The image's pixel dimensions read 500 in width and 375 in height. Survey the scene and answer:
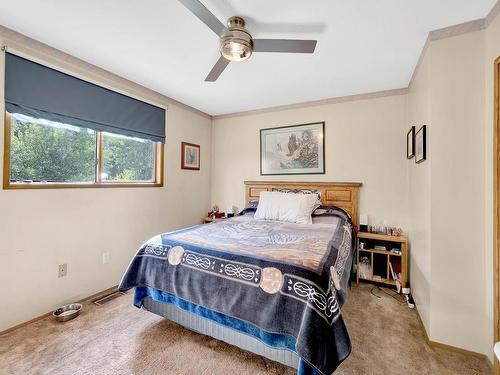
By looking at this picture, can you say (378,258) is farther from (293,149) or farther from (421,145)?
(293,149)

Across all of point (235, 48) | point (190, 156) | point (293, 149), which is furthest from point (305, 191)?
point (235, 48)

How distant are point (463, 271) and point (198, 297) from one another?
194 cm

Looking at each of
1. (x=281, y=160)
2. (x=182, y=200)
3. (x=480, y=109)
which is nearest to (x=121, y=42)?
(x=182, y=200)

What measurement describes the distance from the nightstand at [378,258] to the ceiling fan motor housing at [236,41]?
239cm

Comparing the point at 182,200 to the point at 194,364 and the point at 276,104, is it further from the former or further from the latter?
the point at 194,364

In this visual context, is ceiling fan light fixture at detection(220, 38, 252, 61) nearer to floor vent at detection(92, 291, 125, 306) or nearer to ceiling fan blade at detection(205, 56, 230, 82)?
ceiling fan blade at detection(205, 56, 230, 82)

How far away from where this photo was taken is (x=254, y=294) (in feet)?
4.80

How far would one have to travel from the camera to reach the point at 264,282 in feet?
4.82

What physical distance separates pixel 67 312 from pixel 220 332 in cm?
151

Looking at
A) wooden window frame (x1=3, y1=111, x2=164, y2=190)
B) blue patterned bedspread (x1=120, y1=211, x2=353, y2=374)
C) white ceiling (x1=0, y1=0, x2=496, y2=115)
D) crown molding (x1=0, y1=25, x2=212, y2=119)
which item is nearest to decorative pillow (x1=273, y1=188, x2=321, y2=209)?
blue patterned bedspread (x1=120, y1=211, x2=353, y2=374)

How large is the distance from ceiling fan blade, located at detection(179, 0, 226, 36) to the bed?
5.05 feet

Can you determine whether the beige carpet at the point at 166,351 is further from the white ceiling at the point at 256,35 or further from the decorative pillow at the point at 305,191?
the white ceiling at the point at 256,35

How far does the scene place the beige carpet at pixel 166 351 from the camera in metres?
1.54

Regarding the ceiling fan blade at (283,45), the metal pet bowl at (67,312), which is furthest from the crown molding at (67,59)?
the metal pet bowl at (67,312)
